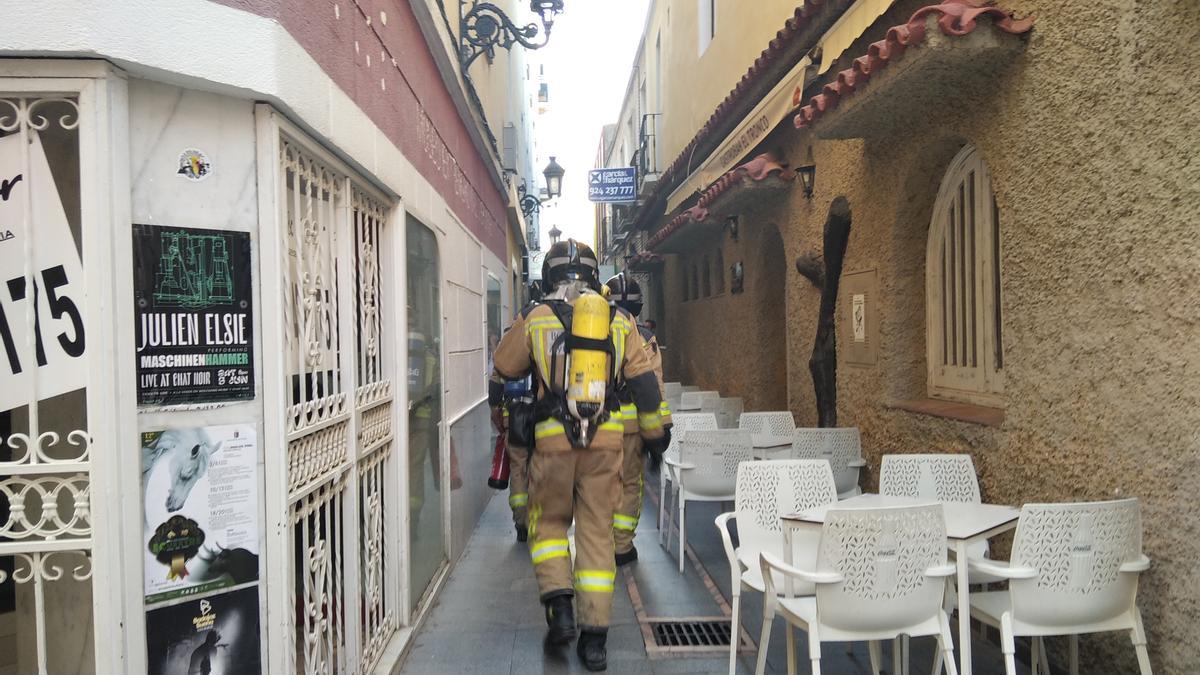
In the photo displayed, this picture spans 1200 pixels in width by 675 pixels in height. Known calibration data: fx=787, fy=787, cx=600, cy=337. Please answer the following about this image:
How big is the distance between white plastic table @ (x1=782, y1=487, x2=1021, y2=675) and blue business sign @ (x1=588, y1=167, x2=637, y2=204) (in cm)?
1319

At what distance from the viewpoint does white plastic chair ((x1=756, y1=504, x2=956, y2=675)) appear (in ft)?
9.20

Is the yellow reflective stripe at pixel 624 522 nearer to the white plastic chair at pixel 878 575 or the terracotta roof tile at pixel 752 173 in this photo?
the white plastic chair at pixel 878 575

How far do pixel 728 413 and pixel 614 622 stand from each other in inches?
151

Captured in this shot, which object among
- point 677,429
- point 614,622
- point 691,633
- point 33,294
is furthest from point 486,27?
point 33,294

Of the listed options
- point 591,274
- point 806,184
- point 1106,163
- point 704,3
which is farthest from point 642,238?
point 1106,163

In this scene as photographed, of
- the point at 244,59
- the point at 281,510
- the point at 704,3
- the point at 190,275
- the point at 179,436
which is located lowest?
the point at 281,510

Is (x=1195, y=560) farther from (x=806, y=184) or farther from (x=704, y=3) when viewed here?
(x=704, y=3)

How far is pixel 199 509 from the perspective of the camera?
2.34 m

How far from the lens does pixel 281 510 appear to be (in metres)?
2.48

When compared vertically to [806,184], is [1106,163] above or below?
below

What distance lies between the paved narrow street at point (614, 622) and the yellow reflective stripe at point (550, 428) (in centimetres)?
112

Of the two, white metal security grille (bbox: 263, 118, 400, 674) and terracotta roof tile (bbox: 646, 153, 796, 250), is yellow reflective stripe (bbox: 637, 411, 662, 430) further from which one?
terracotta roof tile (bbox: 646, 153, 796, 250)

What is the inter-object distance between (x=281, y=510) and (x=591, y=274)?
7.83 feet

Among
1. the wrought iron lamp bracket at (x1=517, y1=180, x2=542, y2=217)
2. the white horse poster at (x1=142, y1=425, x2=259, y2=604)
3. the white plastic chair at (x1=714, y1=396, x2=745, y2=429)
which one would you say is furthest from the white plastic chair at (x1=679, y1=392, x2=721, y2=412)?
the wrought iron lamp bracket at (x1=517, y1=180, x2=542, y2=217)
